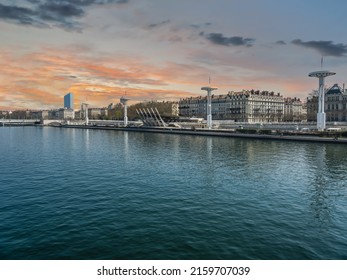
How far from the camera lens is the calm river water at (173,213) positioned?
1495 centimetres

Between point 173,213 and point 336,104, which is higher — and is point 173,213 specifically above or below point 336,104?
below

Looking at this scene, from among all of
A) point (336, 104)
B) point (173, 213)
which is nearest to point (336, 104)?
point (336, 104)

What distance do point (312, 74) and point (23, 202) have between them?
8970 cm

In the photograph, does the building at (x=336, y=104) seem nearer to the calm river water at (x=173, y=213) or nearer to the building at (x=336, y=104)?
the building at (x=336, y=104)

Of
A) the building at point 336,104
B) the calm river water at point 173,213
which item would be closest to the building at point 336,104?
the building at point 336,104

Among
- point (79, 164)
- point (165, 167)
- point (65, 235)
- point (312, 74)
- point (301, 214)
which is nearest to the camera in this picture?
point (65, 235)

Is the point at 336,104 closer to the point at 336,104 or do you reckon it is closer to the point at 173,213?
the point at 336,104

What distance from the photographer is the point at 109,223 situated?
61.2ft

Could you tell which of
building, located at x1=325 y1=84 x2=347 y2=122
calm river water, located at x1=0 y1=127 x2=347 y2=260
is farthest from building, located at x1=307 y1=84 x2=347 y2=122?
calm river water, located at x1=0 y1=127 x2=347 y2=260

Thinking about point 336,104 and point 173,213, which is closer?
point 173,213

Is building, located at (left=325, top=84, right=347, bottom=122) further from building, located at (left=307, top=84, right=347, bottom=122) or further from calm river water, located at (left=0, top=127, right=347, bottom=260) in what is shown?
calm river water, located at (left=0, top=127, right=347, bottom=260)

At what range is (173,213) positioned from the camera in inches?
809
